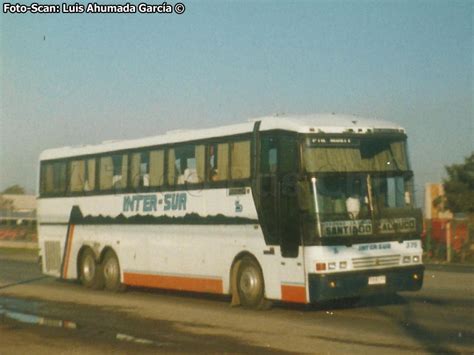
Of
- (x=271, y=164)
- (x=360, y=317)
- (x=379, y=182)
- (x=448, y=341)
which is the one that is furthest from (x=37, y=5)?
(x=448, y=341)

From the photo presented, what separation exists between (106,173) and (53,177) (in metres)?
3.33

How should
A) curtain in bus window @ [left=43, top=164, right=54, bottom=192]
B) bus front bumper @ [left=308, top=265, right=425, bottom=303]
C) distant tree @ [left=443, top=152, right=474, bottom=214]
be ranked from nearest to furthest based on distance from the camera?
bus front bumper @ [left=308, top=265, right=425, bottom=303]
curtain in bus window @ [left=43, top=164, right=54, bottom=192]
distant tree @ [left=443, top=152, right=474, bottom=214]

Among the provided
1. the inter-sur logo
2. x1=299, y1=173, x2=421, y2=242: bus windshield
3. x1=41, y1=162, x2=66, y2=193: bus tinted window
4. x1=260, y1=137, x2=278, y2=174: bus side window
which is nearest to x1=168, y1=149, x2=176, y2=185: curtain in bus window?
the inter-sur logo

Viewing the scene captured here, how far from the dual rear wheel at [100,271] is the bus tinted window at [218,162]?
216 inches

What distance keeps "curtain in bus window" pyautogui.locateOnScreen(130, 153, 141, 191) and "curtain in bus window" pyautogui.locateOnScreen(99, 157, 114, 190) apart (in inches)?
47.4

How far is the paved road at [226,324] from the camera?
41.1ft

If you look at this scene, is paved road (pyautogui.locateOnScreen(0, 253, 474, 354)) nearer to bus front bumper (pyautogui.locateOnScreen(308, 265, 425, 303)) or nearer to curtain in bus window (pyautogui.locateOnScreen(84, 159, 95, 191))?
bus front bumper (pyautogui.locateOnScreen(308, 265, 425, 303))

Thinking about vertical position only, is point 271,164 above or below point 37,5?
below

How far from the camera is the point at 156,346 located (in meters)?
12.7

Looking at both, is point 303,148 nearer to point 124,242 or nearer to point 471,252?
point 124,242

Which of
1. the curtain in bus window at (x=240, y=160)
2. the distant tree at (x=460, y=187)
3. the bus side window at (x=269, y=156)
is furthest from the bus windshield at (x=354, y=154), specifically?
the distant tree at (x=460, y=187)

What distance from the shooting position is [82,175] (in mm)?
24562

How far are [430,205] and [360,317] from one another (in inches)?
2078

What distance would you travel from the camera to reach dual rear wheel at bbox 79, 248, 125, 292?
23.1m
